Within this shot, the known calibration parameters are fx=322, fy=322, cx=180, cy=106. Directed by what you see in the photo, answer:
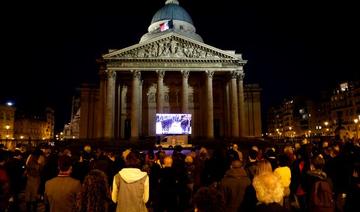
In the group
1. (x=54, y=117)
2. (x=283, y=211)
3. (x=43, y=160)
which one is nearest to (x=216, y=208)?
(x=283, y=211)

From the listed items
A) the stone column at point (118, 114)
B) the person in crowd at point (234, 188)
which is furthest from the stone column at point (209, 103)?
the person in crowd at point (234, 188)

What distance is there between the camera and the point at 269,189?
428cm

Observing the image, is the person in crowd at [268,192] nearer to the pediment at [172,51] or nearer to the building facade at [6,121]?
the pediment at [172,51]

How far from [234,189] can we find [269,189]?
2.27 meters

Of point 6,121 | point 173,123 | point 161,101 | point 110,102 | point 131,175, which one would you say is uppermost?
point 161,101

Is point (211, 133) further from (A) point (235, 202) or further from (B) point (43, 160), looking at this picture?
(A) point (235, 202)

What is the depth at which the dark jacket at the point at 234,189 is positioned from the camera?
6.43 m

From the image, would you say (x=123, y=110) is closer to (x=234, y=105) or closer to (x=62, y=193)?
(x=234, y=105)

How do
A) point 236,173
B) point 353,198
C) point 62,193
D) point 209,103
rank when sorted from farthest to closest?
point 209,103, point 236,173, point 62,193, point 353,198

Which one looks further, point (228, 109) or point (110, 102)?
point (228, 109)

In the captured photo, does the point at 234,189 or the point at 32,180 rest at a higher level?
the point at 234,189

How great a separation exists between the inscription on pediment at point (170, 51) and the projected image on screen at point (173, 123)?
1270 cm

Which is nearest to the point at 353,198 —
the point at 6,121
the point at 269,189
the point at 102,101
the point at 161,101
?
the point at 269,189

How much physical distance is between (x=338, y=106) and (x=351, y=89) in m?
7.91
